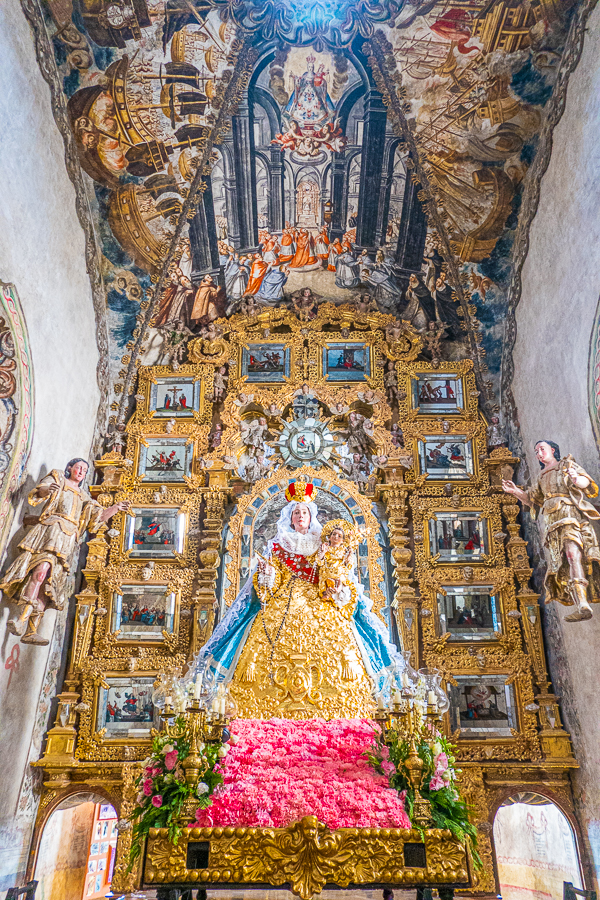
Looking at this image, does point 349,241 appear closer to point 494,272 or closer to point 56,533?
point 494,272

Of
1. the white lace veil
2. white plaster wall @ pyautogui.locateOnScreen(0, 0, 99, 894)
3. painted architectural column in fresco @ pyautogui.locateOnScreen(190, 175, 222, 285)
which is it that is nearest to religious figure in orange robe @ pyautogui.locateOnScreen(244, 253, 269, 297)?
painted architectural column in fresco @ pyautogui.locateOnScreen(190, 175, 222, 285)

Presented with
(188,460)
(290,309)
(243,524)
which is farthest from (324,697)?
(290,309)

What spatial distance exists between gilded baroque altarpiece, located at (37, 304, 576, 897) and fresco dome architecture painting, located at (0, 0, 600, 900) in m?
0.05

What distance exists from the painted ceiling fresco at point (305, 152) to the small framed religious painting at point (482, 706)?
505cm

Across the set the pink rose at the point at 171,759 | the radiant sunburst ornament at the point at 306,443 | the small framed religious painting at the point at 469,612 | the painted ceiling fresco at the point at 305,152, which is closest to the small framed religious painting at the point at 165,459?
the painted ceiling fresco at the point at 305,152

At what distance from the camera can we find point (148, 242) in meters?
12.0

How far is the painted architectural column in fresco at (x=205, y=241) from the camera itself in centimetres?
1195

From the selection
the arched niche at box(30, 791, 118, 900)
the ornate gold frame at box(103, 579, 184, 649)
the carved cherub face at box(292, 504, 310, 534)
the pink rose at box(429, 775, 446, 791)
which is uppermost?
the carved cherub face at box(292, 504, 310, 534)

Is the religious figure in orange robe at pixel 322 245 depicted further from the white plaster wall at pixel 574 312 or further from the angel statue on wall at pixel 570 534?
the angel statue on wall at pixel 570 534

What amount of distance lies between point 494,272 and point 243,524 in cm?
628

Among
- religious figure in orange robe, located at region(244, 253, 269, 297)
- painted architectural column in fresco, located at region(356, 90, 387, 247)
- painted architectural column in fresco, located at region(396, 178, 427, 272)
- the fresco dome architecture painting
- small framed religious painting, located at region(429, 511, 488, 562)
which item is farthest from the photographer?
religious figure in orange robe, located at region(244, 253, 269, 297)

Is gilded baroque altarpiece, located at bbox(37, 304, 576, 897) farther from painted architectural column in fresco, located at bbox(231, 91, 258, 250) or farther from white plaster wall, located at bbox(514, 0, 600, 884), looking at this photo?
painted architectural column in fresco, located at bbox(231, 91, 258, 250)

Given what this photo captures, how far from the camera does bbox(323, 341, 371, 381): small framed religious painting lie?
1275 cm

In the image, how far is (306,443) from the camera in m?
12.3
